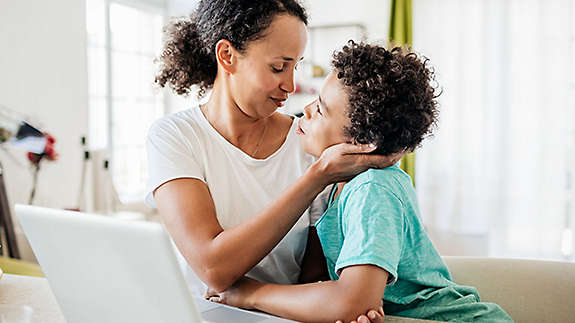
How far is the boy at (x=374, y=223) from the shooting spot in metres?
0.91

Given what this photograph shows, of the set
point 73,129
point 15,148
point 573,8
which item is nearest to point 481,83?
point 573,8

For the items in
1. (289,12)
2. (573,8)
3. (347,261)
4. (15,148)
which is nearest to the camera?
(347,261)

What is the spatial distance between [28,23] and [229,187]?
2.67 m

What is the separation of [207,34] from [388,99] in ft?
1.68

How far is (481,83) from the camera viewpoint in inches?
155

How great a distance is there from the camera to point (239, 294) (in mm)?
1039

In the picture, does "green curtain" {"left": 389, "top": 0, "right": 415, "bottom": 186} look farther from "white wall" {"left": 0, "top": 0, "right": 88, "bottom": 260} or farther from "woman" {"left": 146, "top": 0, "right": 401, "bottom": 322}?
"woman" {"left": 146, "top": 0, "right": 401, "bottom": 322}

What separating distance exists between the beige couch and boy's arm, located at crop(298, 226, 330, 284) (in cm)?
40

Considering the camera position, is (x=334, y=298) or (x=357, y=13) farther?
(x=357, y=13)

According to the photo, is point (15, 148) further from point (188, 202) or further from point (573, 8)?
point (573, 8)

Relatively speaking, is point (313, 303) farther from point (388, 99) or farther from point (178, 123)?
point (178, 123)

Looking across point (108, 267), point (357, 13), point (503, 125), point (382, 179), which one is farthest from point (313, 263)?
point (357, 13)

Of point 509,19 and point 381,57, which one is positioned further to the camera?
point 509,19

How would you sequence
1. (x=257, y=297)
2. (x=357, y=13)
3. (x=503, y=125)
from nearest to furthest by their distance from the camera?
(x=257, y=297)
(x=503, y=125)
(x=357, y=13)
